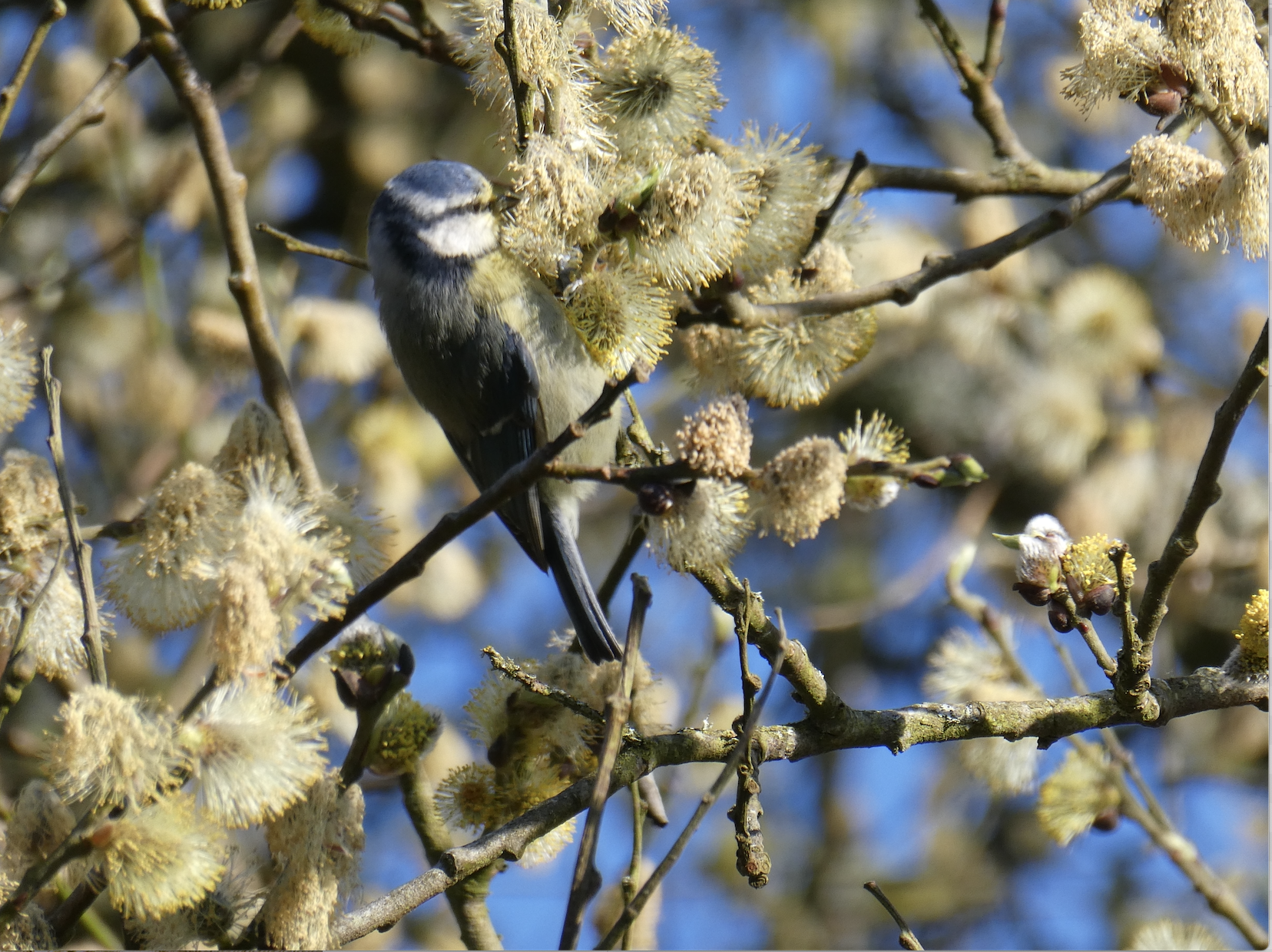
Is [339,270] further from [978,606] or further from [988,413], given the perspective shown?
[978,606]

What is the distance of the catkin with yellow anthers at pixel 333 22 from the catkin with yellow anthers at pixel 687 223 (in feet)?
2.38

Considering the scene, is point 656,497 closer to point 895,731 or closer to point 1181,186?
point 895,731

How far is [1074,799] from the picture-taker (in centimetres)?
157

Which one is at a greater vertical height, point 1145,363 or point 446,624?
point 1145,363

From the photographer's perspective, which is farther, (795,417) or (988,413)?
(795,417)

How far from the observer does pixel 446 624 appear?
384 cm

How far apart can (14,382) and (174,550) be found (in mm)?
268

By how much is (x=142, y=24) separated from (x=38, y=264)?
1919mm

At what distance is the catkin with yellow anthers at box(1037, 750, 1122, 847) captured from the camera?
1.55 m

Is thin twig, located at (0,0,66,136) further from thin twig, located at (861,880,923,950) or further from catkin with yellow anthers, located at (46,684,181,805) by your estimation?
thin twig, located at (861,880,923,950)

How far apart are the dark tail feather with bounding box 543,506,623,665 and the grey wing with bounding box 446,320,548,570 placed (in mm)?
28

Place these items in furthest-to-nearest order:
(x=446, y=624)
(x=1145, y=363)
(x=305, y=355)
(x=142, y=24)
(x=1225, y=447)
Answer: (x=446, y=624), (x=1145, y=363), (x=305, y=355), (x=142, y=24), (x=1225, y=447)

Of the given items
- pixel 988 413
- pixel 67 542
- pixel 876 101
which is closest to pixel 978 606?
pixel 67 542

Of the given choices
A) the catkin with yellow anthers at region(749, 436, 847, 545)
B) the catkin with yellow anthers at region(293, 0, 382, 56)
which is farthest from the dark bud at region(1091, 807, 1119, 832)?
the catkin with yellow anthers at region(293, 0, 382, 56)
